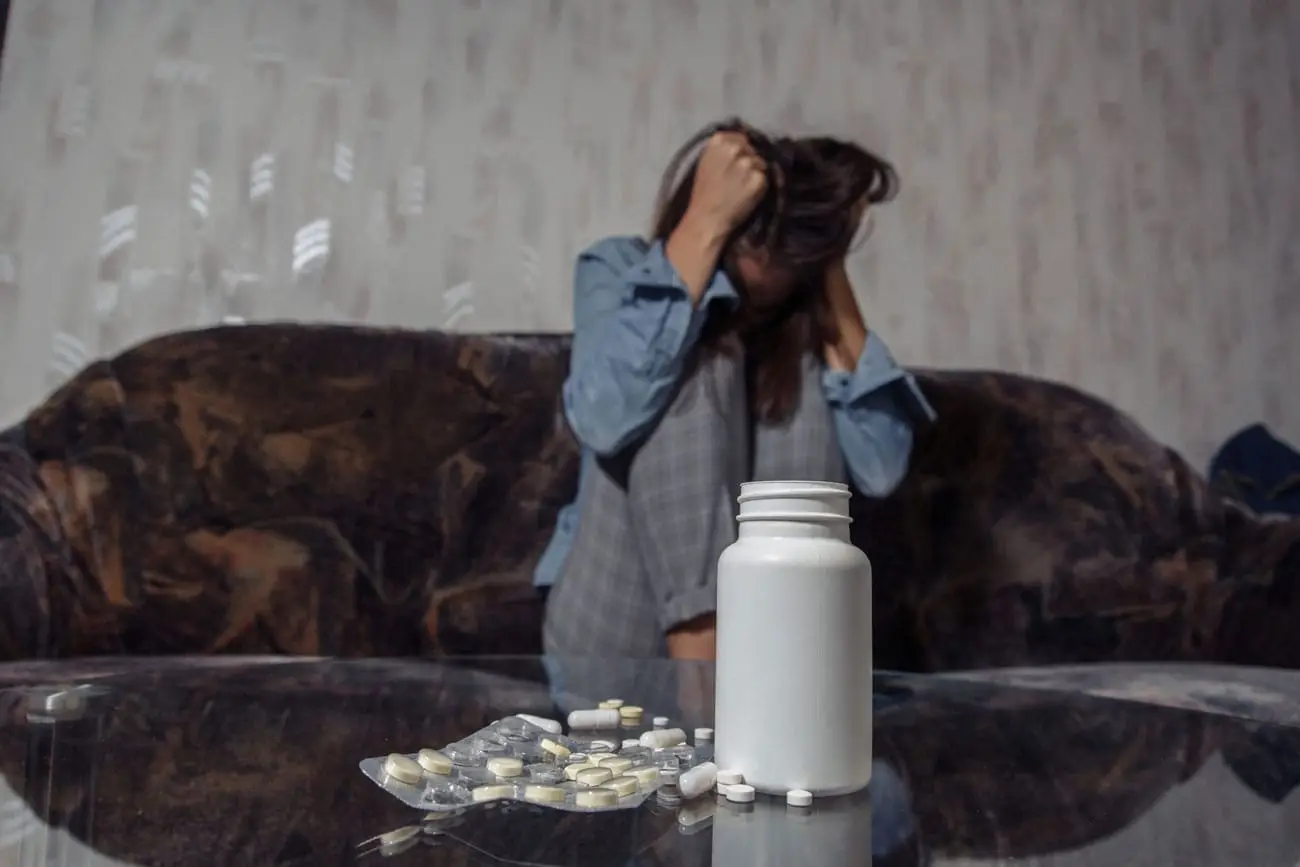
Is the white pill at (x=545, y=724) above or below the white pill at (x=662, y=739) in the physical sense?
below

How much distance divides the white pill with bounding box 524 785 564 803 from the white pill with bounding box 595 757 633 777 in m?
0.04

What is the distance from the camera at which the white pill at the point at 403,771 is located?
1.15ft

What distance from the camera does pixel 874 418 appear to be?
1104mm

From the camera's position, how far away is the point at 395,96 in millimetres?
1265

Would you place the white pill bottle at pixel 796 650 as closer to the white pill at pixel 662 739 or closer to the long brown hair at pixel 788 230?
the white pill at pixel 662 739

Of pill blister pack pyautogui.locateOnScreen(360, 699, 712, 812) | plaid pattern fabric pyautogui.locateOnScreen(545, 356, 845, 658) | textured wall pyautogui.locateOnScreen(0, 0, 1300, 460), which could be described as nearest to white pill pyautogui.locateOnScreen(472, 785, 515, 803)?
pill blister pack pyautogui.locateOnScreen(360, 699, 712, 812)

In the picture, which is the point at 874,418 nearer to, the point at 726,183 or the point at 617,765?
the point at 726,183

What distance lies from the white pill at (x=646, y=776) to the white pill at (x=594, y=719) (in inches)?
4.9

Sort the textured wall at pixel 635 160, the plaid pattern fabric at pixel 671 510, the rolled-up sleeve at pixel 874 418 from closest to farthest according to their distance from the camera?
the plaid pattern fabric at pixel 671 510
the rolled-up sleeve at pixel 874 418
the textured wall at pixel 635 160

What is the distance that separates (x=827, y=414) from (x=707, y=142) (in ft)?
1.36

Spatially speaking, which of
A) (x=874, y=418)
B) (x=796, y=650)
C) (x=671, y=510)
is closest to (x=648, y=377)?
(x=671, y=510)

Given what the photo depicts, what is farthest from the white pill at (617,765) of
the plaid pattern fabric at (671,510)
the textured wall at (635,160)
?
the textured wall at (635,160)

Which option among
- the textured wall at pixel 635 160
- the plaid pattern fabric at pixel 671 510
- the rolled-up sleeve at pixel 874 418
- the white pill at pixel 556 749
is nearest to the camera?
the white pill at pixel 556 749

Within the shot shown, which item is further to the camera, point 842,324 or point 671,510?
point 842,324
